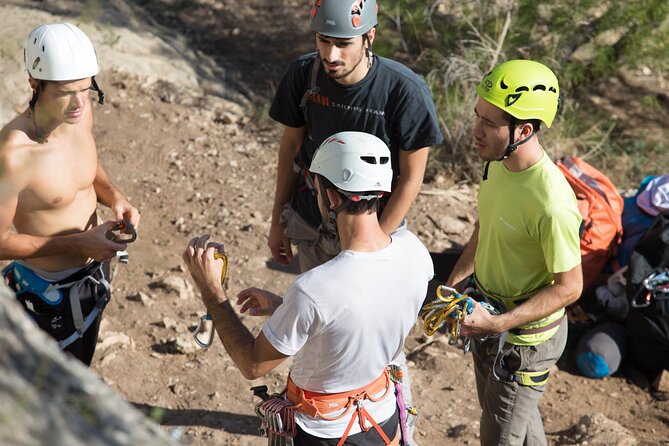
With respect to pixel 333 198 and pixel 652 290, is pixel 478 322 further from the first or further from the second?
pixel 652 290

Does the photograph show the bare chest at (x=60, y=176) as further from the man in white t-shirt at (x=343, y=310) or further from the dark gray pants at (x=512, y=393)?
the dark gray pants at (x=512, y=393)

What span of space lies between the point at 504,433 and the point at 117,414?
2.43 meters

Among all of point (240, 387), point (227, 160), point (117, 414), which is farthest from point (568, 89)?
point (117, 414)

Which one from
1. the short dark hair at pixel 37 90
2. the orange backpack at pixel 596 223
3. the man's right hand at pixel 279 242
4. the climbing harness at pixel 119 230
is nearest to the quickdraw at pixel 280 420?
the climbing harness at pixel 119 230

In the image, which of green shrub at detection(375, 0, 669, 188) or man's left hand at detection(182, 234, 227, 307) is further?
green shrub at detection(375, 0, 669, 188)

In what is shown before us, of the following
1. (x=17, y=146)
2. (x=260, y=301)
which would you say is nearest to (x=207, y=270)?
(x=260, y=301)

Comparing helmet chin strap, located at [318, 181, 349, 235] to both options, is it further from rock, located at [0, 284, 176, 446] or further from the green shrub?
the green shrub

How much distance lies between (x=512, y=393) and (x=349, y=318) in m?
1.24

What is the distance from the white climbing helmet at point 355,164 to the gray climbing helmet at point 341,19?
1.06 meters

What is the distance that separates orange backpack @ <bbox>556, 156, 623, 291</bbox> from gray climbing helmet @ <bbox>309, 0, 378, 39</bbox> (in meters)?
2.49

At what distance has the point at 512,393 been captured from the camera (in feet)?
11.2

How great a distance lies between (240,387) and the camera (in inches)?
188

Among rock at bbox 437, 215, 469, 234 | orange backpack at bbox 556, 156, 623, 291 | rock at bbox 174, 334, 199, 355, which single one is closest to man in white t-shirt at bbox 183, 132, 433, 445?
rock at bbox 174, 334, 199, 355

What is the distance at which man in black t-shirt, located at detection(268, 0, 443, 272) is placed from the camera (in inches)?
144
